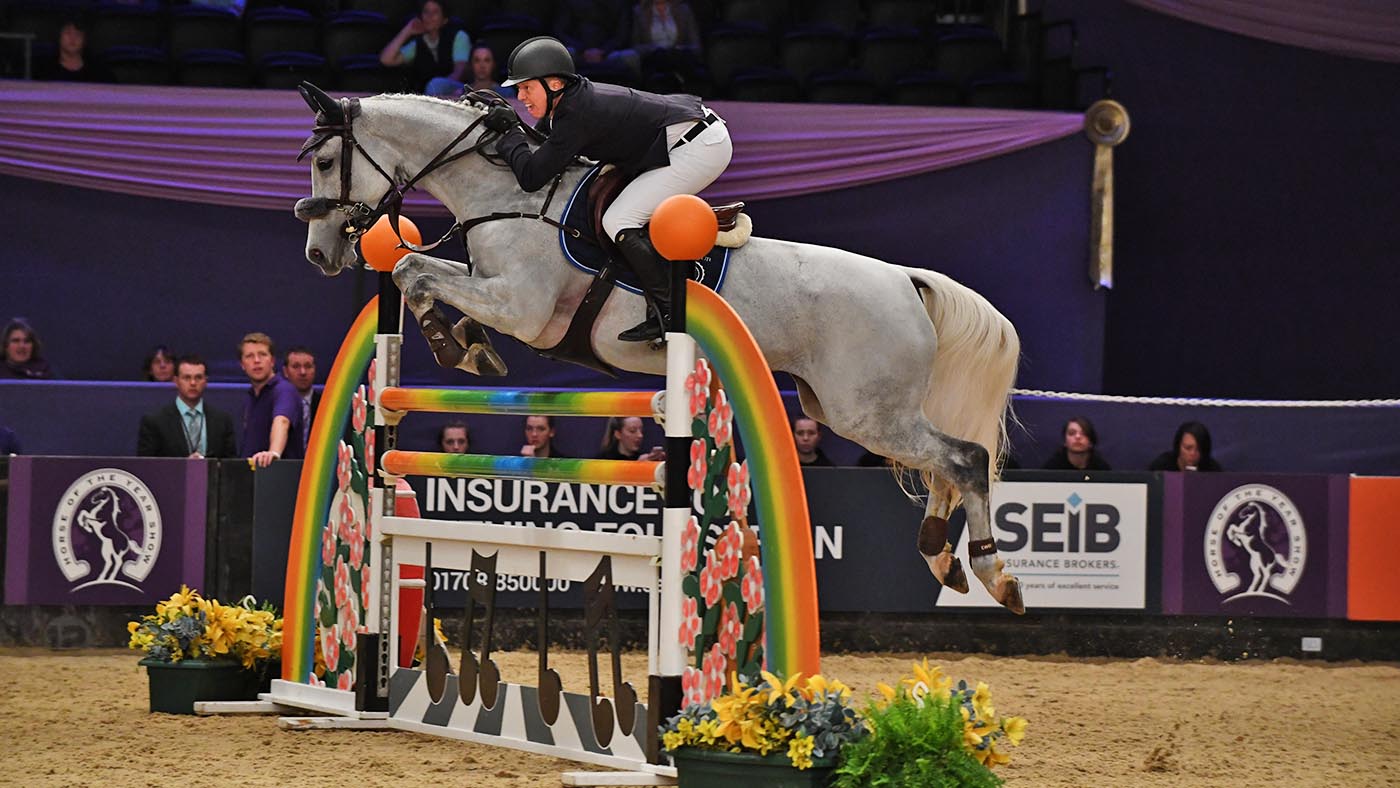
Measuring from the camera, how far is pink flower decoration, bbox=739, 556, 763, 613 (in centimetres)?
429

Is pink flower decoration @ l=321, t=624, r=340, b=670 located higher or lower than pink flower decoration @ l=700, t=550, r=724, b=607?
lower

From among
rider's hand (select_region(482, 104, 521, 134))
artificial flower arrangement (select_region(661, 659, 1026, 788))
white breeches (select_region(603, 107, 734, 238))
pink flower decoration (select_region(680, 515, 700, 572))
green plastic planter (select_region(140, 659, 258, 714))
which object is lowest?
green plastic planter (select_region(140, 659, 258, 714))

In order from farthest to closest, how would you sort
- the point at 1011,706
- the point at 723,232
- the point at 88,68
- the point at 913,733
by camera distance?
1. the point at 88,68
2. the point at 1011,706
3. the point at 723,232
4. the point at 913,733

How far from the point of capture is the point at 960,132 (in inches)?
399

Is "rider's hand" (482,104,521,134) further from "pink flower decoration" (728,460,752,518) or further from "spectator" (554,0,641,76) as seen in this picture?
"spectator" (554,0,641,76)

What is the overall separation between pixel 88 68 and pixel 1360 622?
7.97 m

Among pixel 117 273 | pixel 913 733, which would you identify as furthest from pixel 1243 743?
pixel 117 273

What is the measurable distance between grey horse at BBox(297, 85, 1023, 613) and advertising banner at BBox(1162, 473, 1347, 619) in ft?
10.7

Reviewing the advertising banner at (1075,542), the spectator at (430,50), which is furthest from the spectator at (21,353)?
the advertising banner at (1075,542)

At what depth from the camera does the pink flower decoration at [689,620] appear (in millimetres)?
4348

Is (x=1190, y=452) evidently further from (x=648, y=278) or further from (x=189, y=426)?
(x=189, y=426)

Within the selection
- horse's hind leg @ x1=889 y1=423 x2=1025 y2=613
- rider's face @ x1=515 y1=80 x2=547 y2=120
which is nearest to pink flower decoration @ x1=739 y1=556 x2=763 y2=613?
horse's hind leg @ x1=889 y1=423 x2=1025 y2=613

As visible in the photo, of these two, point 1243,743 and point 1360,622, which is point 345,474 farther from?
point 1360,622

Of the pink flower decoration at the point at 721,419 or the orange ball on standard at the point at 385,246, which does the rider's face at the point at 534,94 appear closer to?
the orange ball on standard at the point at 385,246
